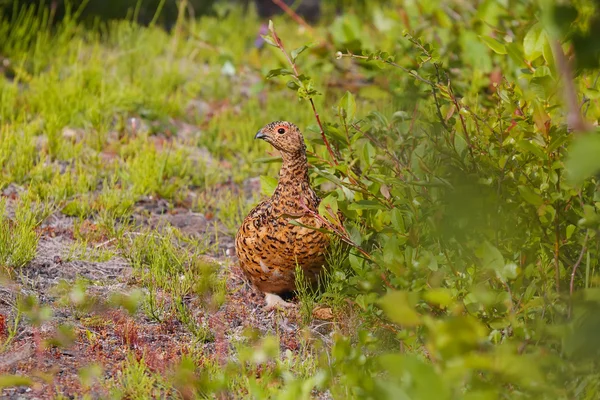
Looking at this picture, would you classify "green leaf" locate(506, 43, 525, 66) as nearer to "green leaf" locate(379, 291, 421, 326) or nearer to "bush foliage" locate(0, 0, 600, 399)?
"bush foliage" locate(0, 0, 600, 399)

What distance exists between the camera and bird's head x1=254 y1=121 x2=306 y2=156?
150 inches

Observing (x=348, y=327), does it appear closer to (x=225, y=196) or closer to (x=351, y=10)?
(x=225, y=196)

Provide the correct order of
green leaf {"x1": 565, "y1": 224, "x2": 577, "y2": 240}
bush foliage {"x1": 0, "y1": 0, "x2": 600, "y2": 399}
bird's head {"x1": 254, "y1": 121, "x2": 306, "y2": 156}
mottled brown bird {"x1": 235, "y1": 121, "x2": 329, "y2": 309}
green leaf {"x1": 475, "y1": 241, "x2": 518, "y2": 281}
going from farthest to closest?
1. bird's head {"x1": 254, "y1": 121, "x2": 306, "y2": 156}
2. mottled brown bird {"x1": 235, "y1": 121, "x2": 329, "y2": 309}
3. green leaf {"x1": 565, "y1": 224, "x2": 577, "y2": 240}
4. green leaf {"x1": 475, "y1": 241, "x2": 518, "y2": 281}
5. bush foliage {"x1": 0, "y1": 0, "x2": 600, "y2": 399}

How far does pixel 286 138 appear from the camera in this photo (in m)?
3.82

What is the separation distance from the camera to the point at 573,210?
11.2 ft

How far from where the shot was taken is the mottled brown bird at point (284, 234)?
368 cm

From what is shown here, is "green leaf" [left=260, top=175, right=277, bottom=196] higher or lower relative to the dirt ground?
higher

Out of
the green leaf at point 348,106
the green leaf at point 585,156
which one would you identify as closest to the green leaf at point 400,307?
the green leaf at point 585,156

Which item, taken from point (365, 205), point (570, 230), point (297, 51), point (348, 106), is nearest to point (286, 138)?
point (348, 106)

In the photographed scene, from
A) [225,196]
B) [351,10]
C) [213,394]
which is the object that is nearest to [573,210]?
[213,394]

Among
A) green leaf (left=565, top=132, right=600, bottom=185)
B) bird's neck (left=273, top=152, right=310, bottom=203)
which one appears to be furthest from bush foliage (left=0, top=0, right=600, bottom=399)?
bird's neck (left=273, top=152, right=310, bottom=203)

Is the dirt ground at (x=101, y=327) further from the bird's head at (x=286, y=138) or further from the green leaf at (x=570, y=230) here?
the green leaf at (x=570, y=230)

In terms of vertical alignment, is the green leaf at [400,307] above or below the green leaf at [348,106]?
below

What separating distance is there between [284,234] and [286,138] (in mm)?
447
